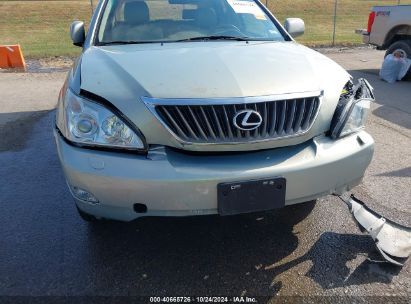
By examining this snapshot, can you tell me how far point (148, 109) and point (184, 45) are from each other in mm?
1165

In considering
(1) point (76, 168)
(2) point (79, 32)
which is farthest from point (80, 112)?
(2) point (79, 32)

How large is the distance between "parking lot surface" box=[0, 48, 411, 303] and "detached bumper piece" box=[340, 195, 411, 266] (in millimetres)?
85

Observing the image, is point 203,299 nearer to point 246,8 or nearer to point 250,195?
point 250,195

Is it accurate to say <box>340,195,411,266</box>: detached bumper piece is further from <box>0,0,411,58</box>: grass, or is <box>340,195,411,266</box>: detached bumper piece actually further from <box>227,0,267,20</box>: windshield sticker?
<box>0,0,411,58</box>: grass

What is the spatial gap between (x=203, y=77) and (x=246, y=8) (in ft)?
6.03

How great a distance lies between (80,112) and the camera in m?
2.40

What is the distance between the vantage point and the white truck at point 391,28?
852 cm

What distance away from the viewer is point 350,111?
255cm

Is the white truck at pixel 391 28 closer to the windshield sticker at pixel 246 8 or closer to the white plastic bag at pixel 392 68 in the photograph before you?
the white plastic bag at pixel 392 68

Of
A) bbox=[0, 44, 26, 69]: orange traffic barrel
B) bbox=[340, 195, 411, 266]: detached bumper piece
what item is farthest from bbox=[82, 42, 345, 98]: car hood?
bbox=[0, 44, 26, 69]: orange traffic barrel

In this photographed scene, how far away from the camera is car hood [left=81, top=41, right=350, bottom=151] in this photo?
7.59 ft

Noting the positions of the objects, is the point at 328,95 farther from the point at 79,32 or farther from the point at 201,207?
the point at 79,32

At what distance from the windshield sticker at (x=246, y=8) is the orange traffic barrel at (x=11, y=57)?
327 inches

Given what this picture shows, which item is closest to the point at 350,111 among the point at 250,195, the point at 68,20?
the point at 250,195
